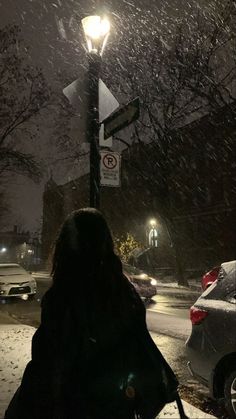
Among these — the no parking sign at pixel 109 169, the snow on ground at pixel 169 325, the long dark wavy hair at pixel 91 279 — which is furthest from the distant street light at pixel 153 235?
the long dark wavy hair at pixel 91 279

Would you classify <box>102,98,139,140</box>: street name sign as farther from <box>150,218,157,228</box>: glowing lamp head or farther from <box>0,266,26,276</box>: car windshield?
<box>150,218,157,228</box>: glowing lamp head

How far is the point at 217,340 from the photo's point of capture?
487 centimetres

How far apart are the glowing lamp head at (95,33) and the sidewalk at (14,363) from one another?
4.09 metres

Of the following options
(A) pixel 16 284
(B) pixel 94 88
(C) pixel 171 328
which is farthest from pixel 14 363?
(A) pixel 16 284

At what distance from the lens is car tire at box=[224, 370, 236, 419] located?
15.4ft

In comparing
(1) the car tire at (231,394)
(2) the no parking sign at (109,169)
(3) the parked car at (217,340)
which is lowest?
(1) the car tire at (231,394)

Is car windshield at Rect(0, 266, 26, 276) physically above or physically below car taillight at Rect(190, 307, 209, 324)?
above

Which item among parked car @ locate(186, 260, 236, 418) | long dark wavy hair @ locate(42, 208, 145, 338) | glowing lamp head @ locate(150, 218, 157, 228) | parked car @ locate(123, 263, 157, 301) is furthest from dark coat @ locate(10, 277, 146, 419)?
glowing lamp head @ locate(150, 218, 157, 228)

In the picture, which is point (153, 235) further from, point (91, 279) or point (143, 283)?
point (91, 279)

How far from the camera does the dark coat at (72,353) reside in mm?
2121

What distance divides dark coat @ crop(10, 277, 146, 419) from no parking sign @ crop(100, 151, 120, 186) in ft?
13.0

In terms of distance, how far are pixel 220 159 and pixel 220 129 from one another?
8.13 ft

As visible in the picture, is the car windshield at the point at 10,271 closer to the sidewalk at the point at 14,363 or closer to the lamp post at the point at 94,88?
the sidewalk at the point at 14,363

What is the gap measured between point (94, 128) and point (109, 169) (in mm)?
538
